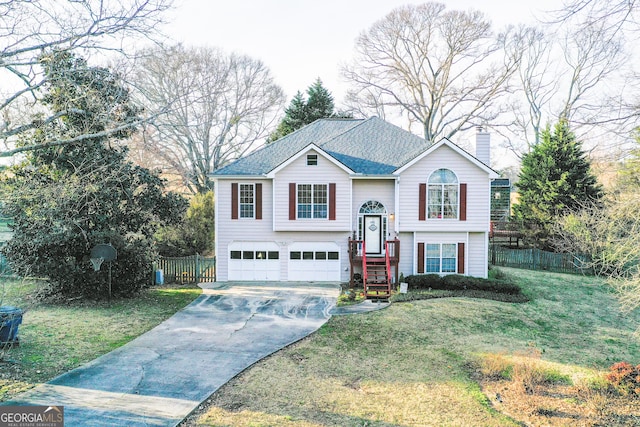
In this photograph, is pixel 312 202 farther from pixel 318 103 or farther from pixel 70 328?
pixel 318 103

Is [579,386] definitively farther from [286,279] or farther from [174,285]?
[174,285]

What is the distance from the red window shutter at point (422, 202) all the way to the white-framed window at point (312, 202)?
13.2 ft

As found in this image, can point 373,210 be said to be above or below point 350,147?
below

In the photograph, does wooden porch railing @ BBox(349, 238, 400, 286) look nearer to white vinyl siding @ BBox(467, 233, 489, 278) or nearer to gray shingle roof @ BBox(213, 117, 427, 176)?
gray shingle roof @ BBox(213, 117, 427, 176)

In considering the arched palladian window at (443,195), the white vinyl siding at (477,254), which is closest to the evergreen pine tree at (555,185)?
the white vinyl siding at (477,254)

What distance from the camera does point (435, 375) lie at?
897 cm

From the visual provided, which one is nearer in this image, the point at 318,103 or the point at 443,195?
the point at 443,195

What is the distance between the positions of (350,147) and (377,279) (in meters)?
6.83

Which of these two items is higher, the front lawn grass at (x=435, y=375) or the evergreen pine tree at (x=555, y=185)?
the evergreen pine tree at (x=555, y=185)

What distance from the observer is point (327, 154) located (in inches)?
708

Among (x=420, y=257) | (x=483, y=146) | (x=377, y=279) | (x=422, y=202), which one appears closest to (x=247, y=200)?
(x=377, y=279)

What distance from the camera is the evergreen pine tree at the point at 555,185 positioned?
2394 cm

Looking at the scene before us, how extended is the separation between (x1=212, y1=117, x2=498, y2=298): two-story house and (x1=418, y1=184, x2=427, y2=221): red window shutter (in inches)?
1.7

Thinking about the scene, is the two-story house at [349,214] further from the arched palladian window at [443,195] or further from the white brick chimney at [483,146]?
the white brick chimney at [483,146]
